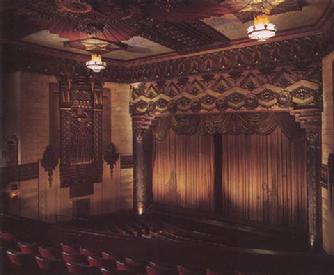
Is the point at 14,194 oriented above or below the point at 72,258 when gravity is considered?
above

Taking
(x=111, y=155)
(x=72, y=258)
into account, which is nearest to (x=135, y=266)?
(x=72, y=258)

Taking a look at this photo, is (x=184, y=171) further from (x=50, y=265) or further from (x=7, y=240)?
(x=50, y=265)

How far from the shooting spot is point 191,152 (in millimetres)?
12070

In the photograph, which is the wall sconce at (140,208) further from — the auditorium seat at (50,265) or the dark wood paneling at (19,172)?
the auditorium seat at (50,265)

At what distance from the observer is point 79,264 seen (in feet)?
18.7

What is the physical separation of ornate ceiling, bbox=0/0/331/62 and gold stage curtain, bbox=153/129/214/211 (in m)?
3.25

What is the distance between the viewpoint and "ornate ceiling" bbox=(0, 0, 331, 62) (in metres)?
6.08

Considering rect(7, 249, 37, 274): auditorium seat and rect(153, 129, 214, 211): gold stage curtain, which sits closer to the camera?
rect(7, 249, 37, 274): auditorium seat

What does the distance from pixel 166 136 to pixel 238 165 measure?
2.64 m

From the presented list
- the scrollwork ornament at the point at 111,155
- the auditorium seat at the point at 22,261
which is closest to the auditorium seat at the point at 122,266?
the auditorium seat at the point at 22,261

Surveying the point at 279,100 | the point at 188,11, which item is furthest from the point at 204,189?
the point at 188,11

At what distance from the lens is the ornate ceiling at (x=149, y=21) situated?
608cm

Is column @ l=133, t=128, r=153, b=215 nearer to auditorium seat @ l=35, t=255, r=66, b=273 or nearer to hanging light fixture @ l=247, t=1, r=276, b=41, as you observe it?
auditorium seat @ l=35, t=255, r=66, b=273

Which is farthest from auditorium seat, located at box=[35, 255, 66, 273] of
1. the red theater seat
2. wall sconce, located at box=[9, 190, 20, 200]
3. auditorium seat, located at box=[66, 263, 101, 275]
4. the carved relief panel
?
the carved relief panel
